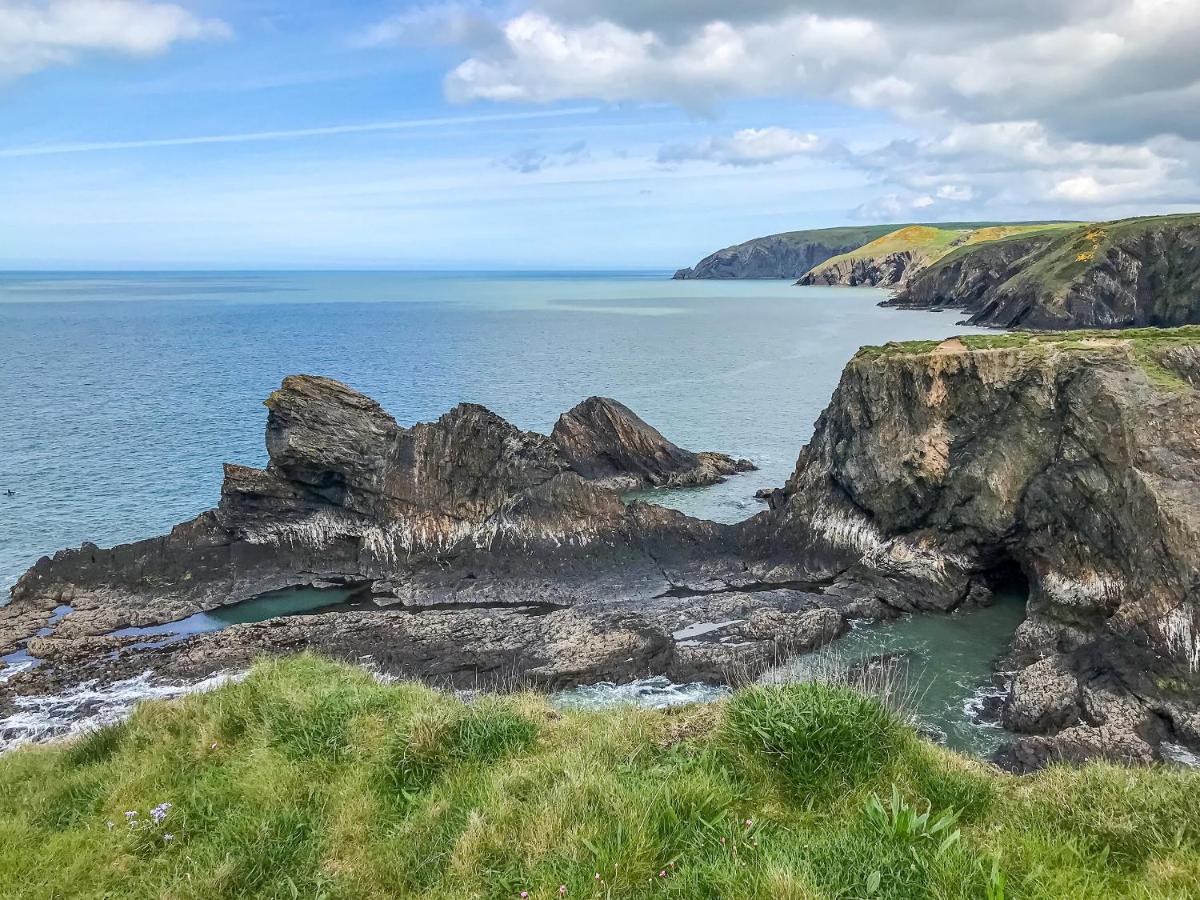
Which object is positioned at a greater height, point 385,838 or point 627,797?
point 627,797

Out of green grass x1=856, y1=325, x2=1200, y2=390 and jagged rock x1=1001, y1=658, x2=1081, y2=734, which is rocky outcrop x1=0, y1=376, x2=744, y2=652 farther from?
jagged rock x1=1001, y1=658, x2=1081, y2=734

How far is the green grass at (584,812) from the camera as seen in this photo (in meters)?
6.66

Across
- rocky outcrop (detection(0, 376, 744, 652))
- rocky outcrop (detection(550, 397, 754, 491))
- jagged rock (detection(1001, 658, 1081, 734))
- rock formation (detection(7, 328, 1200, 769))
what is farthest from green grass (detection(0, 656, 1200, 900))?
rocky outcrop (detection(550, 397, 754, 491))

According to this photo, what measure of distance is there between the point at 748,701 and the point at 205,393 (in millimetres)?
70968

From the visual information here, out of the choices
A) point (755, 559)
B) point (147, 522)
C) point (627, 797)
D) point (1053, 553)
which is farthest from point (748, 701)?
point (147, 522)

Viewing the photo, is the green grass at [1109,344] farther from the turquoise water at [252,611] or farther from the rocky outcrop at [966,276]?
the rocky outcrop at [966,276]

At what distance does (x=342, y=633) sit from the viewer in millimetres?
25672

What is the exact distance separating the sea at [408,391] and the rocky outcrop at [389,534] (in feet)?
10.7

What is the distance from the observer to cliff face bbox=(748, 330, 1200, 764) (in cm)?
1933

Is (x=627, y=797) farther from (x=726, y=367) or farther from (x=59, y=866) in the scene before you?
(x=726, y=367)

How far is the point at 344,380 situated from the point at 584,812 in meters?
76.2

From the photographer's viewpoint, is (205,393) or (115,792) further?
(205,393)

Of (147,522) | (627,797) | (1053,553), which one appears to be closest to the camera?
(627,797)

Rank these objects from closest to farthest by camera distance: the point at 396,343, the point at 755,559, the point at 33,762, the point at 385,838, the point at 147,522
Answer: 1. the point at 385,838
2. the point at 33,762
3. the point at 755,559
4. the point at 147,522
5. the point at 396,343
